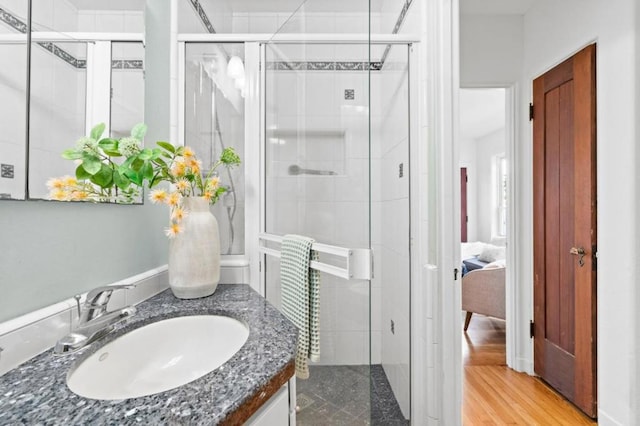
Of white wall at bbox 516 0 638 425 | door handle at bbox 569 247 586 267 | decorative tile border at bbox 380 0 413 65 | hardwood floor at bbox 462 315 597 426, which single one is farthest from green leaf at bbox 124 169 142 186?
door handle at bbox 569 247 586 267

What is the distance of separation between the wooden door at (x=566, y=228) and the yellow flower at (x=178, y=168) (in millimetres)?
Answer: 2191

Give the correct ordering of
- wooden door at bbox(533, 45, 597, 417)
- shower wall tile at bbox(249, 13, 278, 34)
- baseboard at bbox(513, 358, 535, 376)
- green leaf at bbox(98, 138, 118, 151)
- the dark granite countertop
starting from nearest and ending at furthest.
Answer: the dark granite countertop → green leaf at bbox(98, 138, 118, 151) → wooden door at bbox(533, 45, 597, 417) → shower wall tile at bbox(249, 13, 278, 34) → baseboard at bbox(513, 358, 535, 376)

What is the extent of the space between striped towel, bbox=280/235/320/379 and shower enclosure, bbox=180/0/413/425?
0.03m

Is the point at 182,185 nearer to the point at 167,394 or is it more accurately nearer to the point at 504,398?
the point at 167,394

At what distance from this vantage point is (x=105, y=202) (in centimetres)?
90

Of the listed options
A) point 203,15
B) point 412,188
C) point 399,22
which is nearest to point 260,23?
point 203,15

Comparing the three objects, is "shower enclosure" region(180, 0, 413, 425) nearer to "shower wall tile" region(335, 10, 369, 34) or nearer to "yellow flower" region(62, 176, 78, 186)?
"shower wall tile" region(335, 10, 369, 34)

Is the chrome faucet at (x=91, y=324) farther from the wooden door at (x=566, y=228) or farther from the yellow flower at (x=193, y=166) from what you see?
the wooden door at (x=566, y=228)

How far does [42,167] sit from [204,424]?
72 centimetres

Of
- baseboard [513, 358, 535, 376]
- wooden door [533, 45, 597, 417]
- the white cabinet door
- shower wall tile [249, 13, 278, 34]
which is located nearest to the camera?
the white cabinet door

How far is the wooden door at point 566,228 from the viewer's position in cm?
169

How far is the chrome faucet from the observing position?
66 cm

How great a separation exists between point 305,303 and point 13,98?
3.07 feet

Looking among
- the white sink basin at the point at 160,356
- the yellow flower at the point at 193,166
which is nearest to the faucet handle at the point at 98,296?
the white sink basin at the point at 160,356
